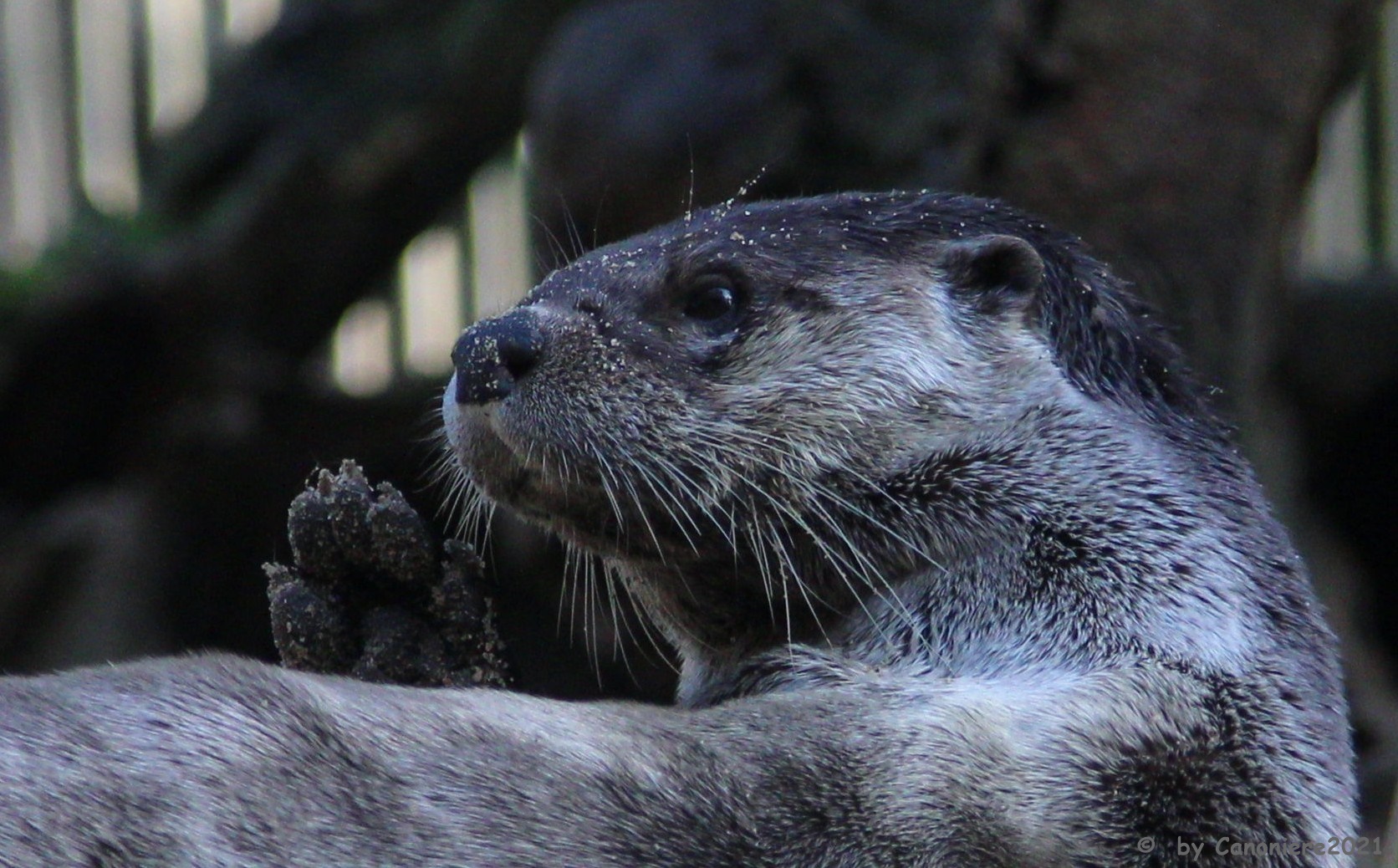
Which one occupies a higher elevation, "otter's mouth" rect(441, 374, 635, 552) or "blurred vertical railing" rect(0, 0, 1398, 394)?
"blurred vertical railing" rect(0, 0, 1398, 394)

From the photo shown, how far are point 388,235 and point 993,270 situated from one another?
614 centimetres

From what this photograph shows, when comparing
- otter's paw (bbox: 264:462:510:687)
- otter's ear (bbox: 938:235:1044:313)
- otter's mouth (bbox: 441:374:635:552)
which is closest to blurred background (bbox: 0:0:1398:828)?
otter's ear (bbox: 938:235:1044:313)

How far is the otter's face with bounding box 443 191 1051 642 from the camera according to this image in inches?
95.0

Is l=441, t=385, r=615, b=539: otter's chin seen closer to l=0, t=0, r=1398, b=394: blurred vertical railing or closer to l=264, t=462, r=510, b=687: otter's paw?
l=264, t=462, r=510, b=687: otter's paw

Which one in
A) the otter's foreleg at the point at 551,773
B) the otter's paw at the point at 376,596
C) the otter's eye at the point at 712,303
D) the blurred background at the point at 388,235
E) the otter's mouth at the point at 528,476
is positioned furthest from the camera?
the blurred background at the point at 388,235

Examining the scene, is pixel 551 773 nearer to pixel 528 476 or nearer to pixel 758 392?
pixel 528 476

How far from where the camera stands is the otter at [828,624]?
5.99ft

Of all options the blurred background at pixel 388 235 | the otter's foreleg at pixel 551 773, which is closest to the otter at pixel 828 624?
the otter's foreleg at pixel 551 773

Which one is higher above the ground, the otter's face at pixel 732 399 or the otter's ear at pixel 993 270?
the otter's ear at pixel 993 270

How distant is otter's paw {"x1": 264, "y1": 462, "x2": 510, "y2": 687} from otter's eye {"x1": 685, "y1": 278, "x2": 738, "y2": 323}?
0.51 metres

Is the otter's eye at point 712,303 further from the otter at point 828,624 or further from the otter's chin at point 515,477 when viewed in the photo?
the otter's chin at point 515,477

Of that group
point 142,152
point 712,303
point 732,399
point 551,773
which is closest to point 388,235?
point 142,152

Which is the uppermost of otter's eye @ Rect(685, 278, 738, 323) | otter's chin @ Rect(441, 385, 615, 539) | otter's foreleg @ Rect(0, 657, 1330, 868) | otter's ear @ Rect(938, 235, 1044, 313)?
otter's ear @ Rect(938, 235, 1044, 313)

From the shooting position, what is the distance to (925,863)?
6.40 ft
